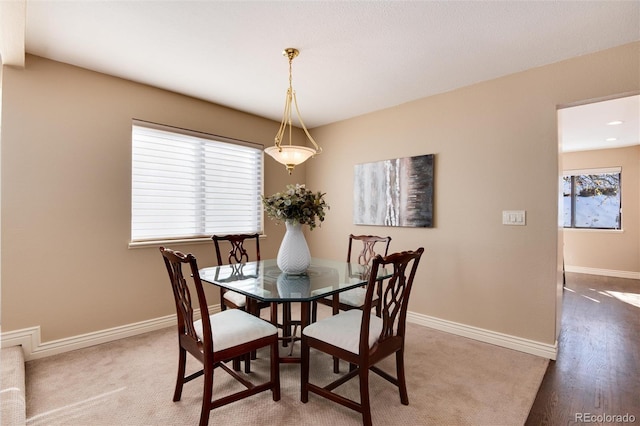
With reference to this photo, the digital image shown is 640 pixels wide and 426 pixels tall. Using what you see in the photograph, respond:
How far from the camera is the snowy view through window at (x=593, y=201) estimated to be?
5914 millimetres

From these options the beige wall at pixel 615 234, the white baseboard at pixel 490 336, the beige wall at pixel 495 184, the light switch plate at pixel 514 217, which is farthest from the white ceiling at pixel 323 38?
the beige wall at pixel 615 234

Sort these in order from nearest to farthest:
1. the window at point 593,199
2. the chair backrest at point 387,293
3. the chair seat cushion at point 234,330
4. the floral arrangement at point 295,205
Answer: the chair backrest at point 387,293 → the chair seat cushion at point 234,330 → the floral arrangement at point 295,205 → the window at point 593,199

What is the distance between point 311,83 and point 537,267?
2581 millimetres

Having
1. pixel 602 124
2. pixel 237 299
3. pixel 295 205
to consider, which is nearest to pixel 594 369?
pixel 295 205

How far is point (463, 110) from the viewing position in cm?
312

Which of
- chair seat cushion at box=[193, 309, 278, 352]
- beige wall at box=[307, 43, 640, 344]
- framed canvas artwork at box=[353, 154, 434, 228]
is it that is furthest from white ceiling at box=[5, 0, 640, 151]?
chair seat cushion at box=[193, 309, 278, 352]

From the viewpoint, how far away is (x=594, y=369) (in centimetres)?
241

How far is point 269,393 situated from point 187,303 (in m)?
0.84

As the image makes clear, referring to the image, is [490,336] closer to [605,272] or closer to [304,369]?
[304,369]

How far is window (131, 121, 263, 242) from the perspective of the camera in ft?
10.2

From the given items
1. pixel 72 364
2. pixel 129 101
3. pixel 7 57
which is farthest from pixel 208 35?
pixel 72 364

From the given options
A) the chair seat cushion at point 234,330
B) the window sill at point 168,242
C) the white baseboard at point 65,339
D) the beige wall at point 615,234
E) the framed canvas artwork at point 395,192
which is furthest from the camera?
the beige wall at point 615,234

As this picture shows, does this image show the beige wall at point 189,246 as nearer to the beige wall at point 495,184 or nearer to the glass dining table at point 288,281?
the beige wall at point 495,184

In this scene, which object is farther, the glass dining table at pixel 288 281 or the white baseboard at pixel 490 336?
the white baseboard at pixel 490 336
